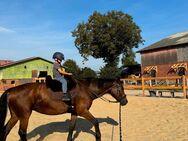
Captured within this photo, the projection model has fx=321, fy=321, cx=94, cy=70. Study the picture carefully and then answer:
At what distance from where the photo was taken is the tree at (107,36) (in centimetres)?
6231

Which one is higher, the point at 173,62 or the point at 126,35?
the point at 126,35

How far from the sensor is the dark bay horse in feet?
27.2

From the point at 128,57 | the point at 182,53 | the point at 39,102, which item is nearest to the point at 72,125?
the point at 39,102

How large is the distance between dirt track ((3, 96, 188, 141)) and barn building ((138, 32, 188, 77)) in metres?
27.5

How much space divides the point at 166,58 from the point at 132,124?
33955 millimetres

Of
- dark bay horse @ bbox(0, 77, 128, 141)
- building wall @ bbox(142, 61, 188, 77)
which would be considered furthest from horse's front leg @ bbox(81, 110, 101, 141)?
building wall @ bbox(142, 61, 188, 77)

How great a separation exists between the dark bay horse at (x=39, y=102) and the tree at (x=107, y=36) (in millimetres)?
52732

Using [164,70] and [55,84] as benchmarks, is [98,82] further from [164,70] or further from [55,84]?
[164,70]

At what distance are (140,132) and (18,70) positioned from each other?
47095 mm

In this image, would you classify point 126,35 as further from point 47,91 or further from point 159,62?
point 47,91

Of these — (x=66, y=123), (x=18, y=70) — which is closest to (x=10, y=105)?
(x=66, y=123)

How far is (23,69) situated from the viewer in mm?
55375

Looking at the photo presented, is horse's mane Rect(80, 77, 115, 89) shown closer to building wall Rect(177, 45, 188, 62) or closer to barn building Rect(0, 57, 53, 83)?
→ building wall Rect(177, 45, 188, 62)

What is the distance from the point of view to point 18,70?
180 feet
